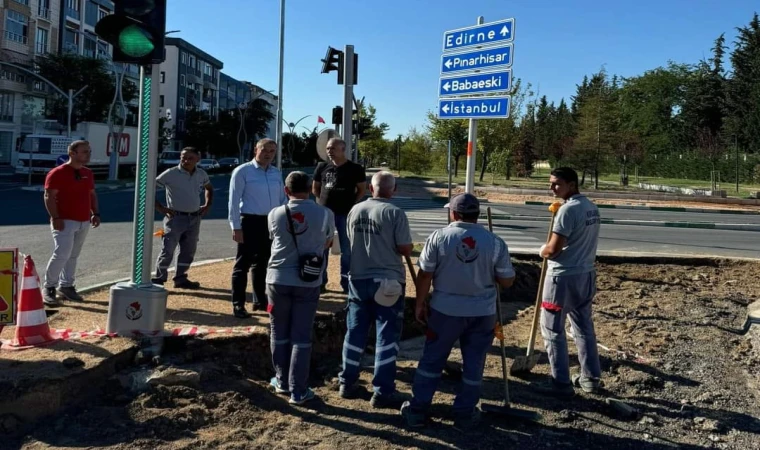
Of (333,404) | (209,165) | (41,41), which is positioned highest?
(41,41)

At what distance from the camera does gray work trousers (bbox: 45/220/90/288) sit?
696cm

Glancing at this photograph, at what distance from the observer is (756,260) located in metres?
12.1

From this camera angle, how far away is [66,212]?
6.98 m

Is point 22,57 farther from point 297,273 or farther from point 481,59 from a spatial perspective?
point 297,273

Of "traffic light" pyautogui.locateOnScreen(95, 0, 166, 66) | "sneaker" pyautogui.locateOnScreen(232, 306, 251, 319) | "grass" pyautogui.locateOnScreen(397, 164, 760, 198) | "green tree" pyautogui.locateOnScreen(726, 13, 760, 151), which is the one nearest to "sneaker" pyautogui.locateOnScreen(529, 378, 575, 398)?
"sneaker" pyautogui.locateOnScreen(232, 306, 251, 319)

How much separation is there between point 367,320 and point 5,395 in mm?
2504

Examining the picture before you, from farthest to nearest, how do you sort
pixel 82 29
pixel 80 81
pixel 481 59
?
pixel 82 29
pixel 80 81
pixel 481 59

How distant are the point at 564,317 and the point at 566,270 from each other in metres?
0.40

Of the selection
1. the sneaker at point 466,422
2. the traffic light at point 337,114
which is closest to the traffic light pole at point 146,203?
the sneaker at point 466,422

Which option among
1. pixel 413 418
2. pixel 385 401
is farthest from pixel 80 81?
pixel 413 418

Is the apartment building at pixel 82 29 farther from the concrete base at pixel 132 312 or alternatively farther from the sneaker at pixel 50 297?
the concrete base at pixel 132 312

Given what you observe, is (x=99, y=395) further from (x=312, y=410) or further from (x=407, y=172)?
(x=407, y=172)

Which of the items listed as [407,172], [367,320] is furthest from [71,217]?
[407,172]

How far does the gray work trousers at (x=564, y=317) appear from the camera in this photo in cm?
540
